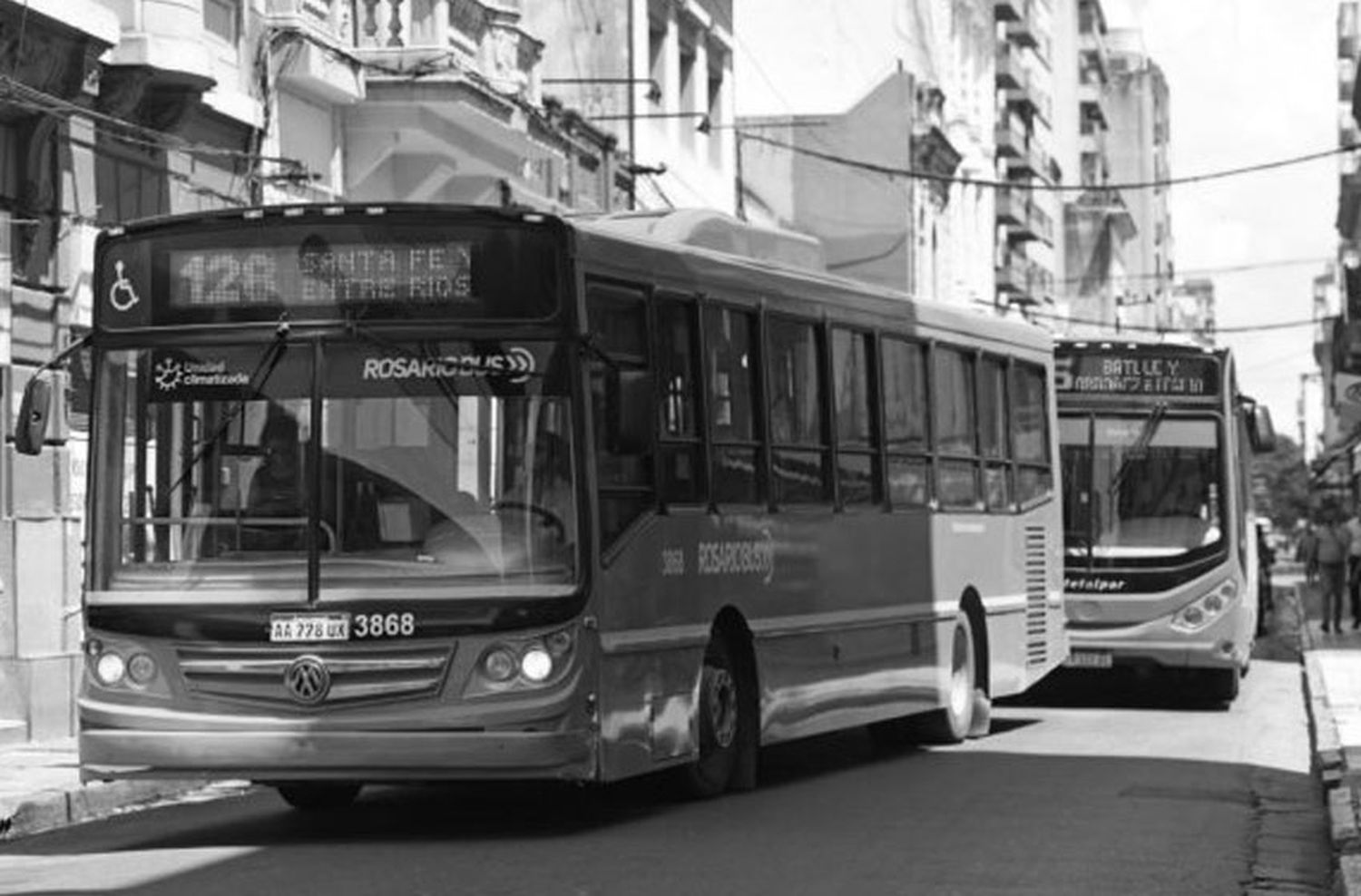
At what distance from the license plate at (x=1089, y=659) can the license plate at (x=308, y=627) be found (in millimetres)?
12418

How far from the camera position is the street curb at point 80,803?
14.5 m

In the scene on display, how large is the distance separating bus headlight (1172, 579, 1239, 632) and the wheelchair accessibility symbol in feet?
41.9

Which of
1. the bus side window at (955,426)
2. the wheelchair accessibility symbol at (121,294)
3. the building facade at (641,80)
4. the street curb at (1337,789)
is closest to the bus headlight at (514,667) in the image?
the wheelchair accessibility symbol at (121,294)

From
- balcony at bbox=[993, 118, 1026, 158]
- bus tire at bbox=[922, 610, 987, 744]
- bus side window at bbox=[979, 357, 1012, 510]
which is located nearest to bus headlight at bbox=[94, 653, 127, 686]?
bus tire at bbox=[922, 610, 987, 744]

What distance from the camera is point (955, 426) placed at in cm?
1872

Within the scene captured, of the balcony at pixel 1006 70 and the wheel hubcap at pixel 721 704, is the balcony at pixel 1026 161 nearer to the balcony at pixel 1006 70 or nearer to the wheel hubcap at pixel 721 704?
the balcony at pixel 1006 70

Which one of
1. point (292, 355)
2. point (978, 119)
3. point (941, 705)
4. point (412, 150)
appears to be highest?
point (978, 119)

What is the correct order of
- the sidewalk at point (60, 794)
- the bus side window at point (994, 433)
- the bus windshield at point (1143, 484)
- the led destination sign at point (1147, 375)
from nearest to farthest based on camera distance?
the sidewalk at point (60, 794)
the bus side window at point (994, 433)
the bus windshield at point (1143, 484)
the led destination sign at point (1147, 375)

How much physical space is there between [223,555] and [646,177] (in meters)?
24.9

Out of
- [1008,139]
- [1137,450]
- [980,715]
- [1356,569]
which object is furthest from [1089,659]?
[1008,139]

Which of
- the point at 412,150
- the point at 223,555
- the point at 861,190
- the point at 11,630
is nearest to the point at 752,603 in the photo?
the point at 223,555

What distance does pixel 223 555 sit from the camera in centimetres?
1264

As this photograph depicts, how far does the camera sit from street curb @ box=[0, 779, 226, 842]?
47.4ft

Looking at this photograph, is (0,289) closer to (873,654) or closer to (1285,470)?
(873,654)
